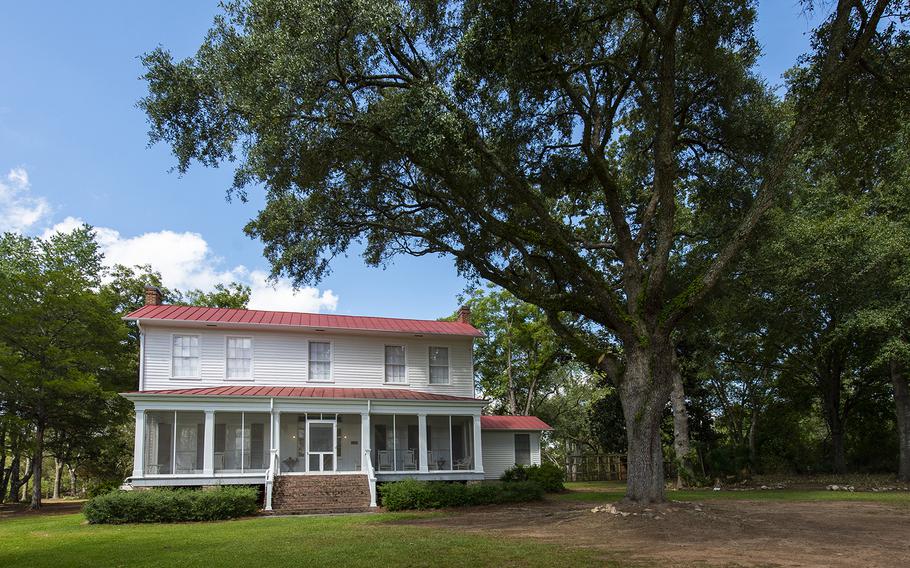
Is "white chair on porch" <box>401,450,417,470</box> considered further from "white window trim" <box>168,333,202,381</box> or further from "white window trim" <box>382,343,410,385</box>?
"white window trim" <box>168,333,202,381</box>

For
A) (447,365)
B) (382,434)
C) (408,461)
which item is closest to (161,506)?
(408,461)

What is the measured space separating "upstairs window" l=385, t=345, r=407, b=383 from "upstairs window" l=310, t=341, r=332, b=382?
237 centimetres

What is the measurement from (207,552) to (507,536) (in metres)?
5.48

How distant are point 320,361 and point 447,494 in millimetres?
8473

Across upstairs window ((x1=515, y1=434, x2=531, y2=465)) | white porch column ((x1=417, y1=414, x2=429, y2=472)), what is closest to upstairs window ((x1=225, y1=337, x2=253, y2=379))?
white porch column ((x1=417, y1=414, x2=429, y2=472))

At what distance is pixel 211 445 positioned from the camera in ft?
72.7

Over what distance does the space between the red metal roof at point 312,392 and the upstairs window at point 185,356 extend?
91 cm

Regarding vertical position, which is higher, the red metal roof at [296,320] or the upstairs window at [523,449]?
the red metal roof at [296,320]

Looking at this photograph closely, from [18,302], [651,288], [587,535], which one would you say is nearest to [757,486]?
[651,288]

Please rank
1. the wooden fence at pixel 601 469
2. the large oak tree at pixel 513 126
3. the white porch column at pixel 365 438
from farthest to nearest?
Result: the wooden fence at pixel 601 469, the white porch column at pixel 365 438, the large oak tree at pixel 513 126

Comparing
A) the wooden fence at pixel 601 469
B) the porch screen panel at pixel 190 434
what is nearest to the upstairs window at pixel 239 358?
the porch screen panel at pixel 190 434

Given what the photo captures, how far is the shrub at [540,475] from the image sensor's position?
86.5ft

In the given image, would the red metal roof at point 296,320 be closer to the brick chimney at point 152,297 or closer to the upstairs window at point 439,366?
the brick chimney at point 152,297

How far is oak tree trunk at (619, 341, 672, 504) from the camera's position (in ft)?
50.1
